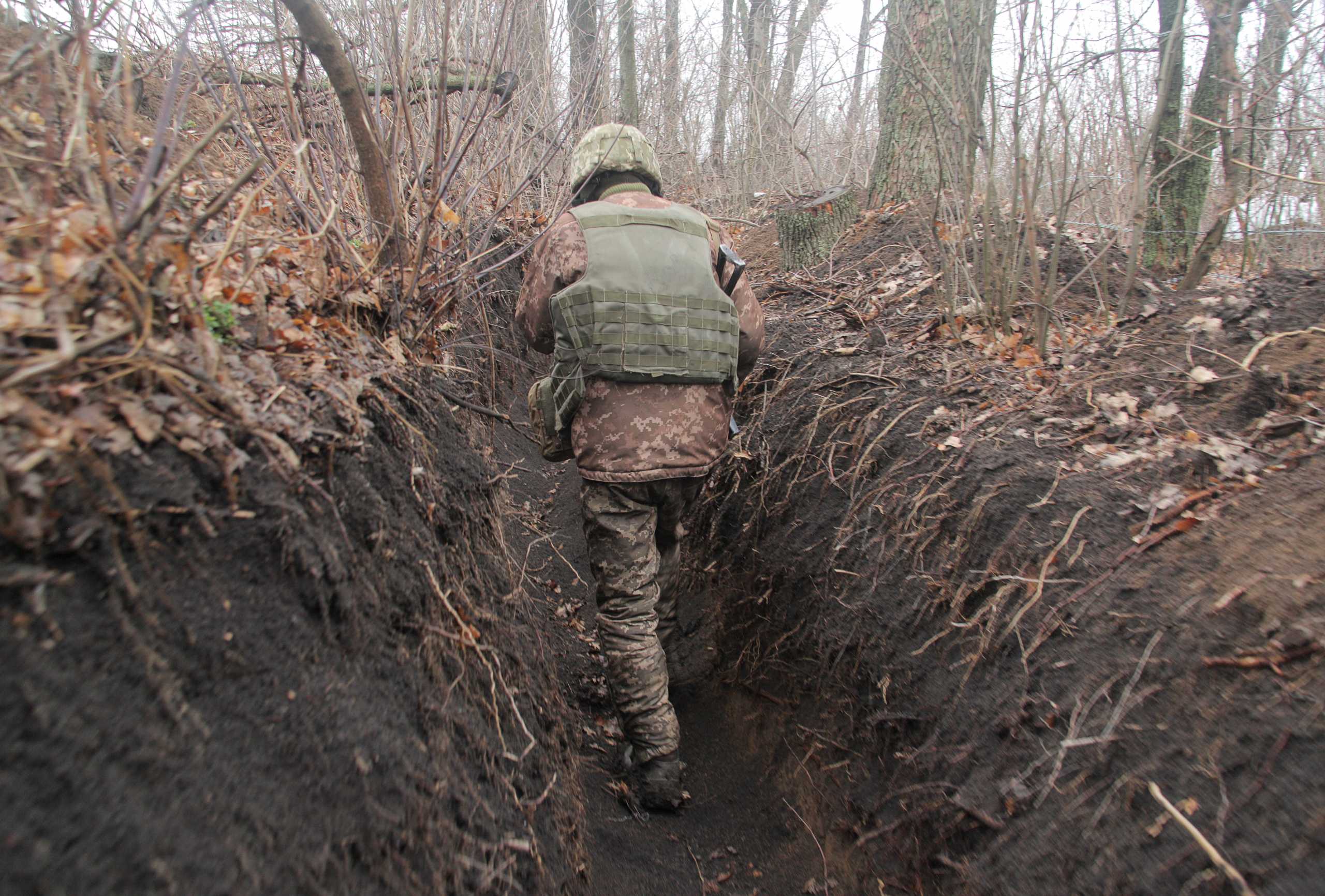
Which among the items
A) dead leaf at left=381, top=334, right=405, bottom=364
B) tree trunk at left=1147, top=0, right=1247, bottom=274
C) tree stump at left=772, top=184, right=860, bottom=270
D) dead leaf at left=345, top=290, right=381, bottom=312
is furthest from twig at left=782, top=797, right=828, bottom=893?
tree stump at left=772, top=184, right=860, bottom=270

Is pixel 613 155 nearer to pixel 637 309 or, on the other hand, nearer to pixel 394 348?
pixel 637 309

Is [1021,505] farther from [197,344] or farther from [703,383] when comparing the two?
[197,344]

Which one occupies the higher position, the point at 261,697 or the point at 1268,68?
the point at 1268,68

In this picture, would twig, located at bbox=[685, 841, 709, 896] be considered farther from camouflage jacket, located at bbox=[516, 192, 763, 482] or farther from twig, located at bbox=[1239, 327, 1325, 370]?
twig, located at bbox=[1239, 327, 1325, 370]

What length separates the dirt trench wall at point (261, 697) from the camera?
3.88 feet

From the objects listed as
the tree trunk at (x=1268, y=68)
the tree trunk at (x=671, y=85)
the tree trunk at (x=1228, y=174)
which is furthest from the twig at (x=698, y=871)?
the tree trunk at (x=671, y=85)

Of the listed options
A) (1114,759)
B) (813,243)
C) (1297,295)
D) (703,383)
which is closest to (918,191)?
(813,243)

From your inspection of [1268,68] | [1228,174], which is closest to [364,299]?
[1228,174]

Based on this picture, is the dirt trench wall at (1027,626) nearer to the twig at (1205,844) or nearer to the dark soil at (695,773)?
the twig at (1205,844)

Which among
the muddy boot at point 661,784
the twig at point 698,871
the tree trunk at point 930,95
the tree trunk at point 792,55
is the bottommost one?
the twig at point 698,871

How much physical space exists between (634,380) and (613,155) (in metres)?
1.14

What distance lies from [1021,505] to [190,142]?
3663 mm

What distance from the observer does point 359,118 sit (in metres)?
2.85

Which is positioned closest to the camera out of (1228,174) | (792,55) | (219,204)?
(219,204)
